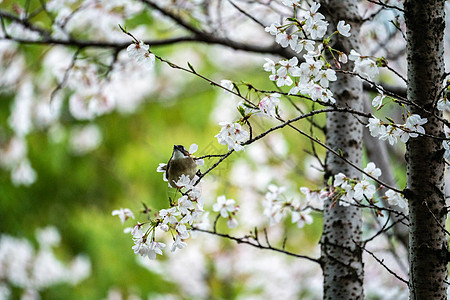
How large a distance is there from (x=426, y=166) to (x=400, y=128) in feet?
0.44

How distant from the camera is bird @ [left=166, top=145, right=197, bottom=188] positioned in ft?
3.37

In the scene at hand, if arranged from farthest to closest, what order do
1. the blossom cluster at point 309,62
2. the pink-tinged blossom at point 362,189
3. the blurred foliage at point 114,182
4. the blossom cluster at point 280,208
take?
the blurred foliage at point 114,182 < the blossom cluster at point 280,208 < the pink-tinged blossom at point 362,189 < the blossom cluster at point 309,62

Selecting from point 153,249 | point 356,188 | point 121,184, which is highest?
point 121,184

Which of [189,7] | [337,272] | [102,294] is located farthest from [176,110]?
[337,272]

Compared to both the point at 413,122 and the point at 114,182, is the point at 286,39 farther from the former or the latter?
the point at 114,182

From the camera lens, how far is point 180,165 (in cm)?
103

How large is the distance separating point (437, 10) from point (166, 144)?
2.98 m

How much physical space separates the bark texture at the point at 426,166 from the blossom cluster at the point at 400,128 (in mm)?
77

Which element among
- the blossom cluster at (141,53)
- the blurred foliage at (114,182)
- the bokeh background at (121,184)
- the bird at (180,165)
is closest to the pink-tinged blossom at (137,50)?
the blossom cluster at (141,53)

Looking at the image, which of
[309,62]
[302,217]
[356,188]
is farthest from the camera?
[302,217]

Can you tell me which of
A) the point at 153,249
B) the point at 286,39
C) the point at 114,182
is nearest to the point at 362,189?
the point at 286,39

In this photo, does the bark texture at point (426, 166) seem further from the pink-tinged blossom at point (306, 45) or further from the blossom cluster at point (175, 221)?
the blossom cluster at point (175, 221)

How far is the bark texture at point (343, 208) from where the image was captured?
A: 1354mm

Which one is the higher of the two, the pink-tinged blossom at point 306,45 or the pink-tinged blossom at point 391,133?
the pink-tinged blossom at point 306,45
